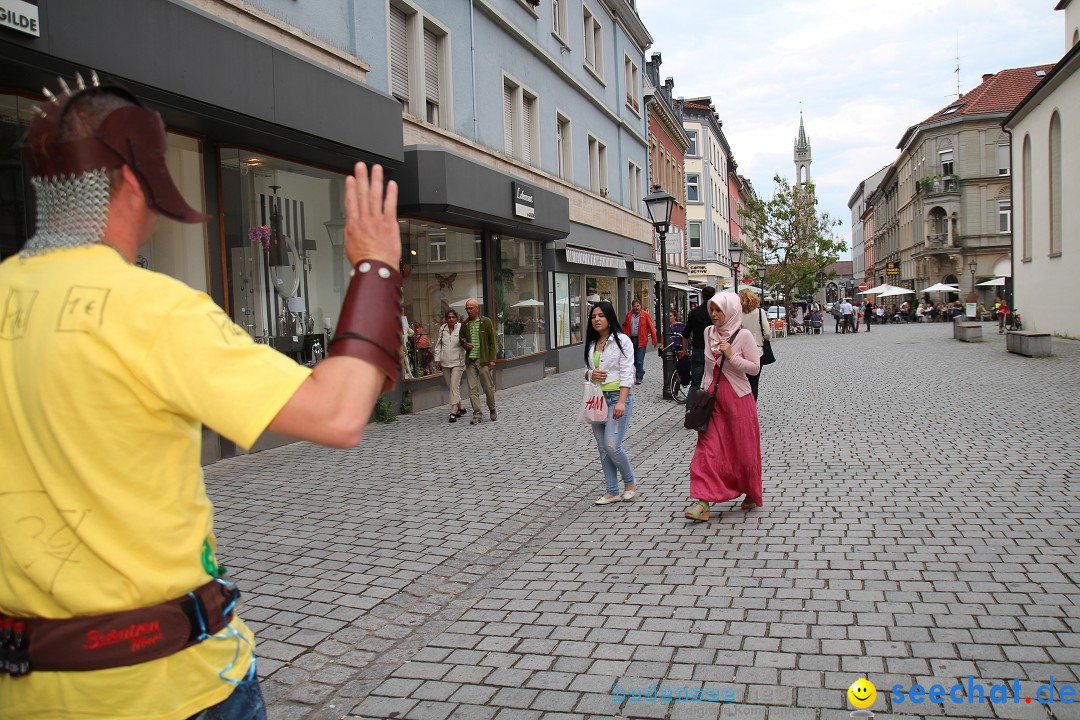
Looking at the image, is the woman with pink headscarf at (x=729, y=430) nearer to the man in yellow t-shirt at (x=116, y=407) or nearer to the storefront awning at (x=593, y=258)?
the man in yellow t-shirt at (x=116, y=407)

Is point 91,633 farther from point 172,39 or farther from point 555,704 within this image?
point 172,39

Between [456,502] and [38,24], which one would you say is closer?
[38,24]

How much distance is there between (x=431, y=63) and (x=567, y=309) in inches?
368

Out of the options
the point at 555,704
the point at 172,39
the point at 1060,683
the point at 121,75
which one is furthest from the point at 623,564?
the point at 172,39

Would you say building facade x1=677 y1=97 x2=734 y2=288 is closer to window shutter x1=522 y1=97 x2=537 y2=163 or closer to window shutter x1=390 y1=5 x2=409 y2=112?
window shutter x1=522 y1=97 x2=537 y2=163

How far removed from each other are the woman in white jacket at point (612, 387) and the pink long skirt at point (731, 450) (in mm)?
815

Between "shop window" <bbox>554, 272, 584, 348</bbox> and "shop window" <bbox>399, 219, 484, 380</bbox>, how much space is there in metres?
5.19

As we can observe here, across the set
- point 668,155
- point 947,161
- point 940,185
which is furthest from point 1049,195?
point 947,161

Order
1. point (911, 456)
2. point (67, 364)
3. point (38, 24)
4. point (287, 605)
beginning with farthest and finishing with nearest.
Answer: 1. point (911, 456)
2. point (38, 24)
3. point (287, 605)
4. point (67, 364)

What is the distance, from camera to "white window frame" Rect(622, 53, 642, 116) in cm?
2921

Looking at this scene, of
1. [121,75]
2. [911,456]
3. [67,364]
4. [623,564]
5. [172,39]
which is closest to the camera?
[67,364]

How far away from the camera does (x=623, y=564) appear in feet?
18.6

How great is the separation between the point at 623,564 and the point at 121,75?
225 inches

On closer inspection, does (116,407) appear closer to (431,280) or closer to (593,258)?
(431,280)
